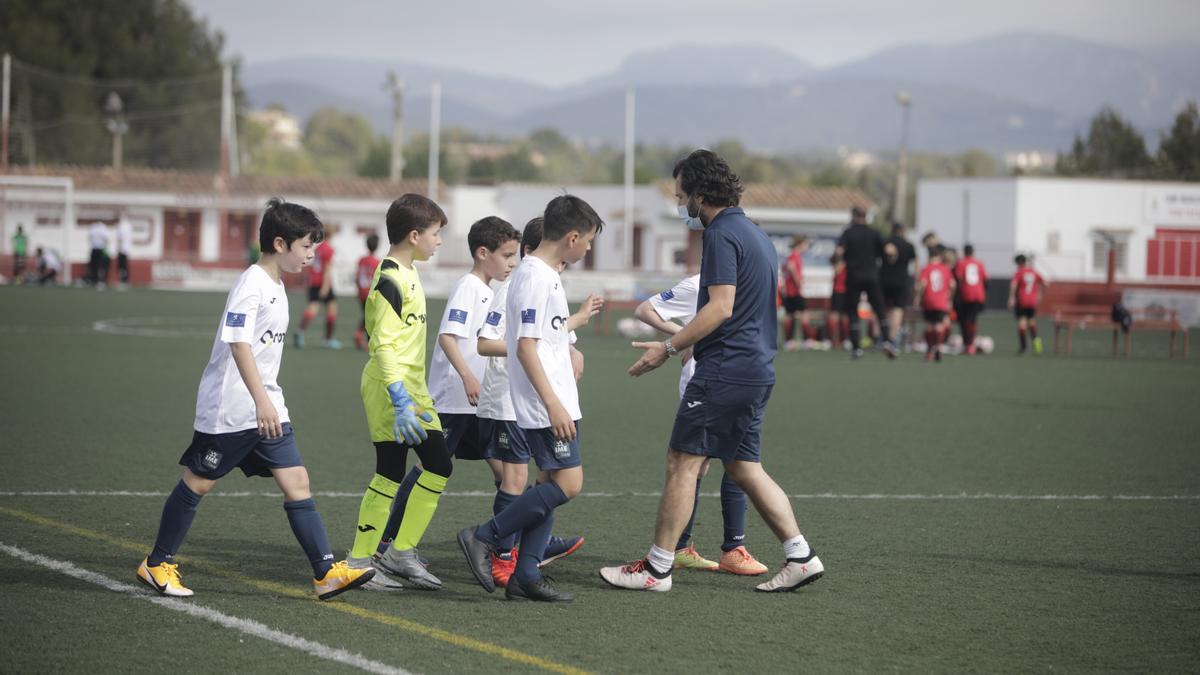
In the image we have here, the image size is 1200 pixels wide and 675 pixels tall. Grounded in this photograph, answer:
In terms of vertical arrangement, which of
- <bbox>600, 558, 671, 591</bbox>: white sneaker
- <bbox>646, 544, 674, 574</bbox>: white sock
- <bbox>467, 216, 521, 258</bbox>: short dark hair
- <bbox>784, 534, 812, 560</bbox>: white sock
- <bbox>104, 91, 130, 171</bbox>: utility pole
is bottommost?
<bbox>600, 558, 671, 591</bbox>: white sneaker

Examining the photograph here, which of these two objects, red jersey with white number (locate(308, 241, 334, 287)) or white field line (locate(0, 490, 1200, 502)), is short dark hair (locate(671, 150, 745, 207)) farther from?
red jersey with white number (locate(308, 241, 334, 287))

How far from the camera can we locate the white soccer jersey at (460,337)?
6605 millimetres

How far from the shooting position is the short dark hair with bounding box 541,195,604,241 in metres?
6.10

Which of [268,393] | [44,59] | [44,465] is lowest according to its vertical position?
[44,465]

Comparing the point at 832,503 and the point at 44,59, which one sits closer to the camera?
the point at 832,503

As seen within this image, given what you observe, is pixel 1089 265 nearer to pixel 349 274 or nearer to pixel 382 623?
pixel 349 274

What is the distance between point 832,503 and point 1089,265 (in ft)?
162

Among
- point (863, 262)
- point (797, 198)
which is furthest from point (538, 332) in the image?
point (797, 198)

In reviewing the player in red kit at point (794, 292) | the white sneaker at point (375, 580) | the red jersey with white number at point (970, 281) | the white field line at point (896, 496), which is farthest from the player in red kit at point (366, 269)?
the white sneaker at point (375, 580)

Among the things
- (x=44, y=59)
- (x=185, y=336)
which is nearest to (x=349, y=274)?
(x=185, y=336)

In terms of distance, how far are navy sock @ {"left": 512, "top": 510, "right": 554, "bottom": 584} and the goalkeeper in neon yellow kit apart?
462 mm

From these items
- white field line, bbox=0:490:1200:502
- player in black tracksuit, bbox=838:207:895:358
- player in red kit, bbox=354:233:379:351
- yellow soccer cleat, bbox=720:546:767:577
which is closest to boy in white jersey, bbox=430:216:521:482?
yellow soccer cleat, bbox=720:546:767:577

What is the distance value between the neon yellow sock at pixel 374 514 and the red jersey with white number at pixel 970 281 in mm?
18015

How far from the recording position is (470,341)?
6879 millimetres
